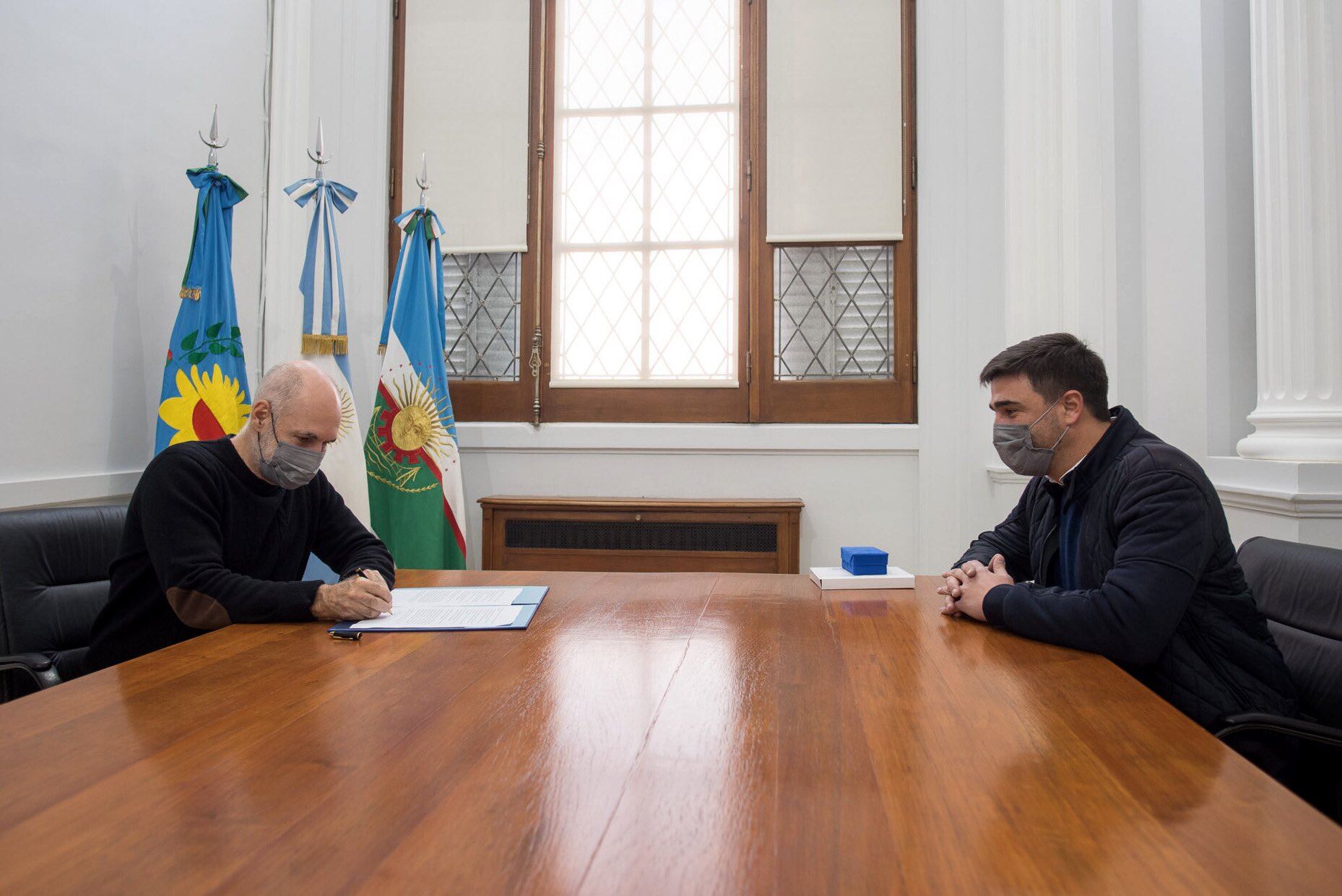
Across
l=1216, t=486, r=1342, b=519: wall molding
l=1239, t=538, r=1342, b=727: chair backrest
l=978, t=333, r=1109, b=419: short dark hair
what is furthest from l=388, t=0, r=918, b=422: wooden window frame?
l=1239, t=538, r=1342, b=727: chair backrest

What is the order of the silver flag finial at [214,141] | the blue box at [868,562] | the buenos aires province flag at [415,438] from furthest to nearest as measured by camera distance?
the buenos aires province flag at [415,438]
the silver flag finial at [214,141]
the blue box at [868,562]

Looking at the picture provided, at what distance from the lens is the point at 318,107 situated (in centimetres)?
403

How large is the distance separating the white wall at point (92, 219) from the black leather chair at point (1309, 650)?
3102 mm

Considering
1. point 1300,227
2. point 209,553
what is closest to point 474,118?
point 209,553

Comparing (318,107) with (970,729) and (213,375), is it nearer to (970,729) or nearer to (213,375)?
(213,375)

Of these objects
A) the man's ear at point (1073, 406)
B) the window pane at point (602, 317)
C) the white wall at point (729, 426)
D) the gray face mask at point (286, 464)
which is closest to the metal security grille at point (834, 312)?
the white wall at point (729, 426)

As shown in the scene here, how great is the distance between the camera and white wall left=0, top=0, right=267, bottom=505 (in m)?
2.50

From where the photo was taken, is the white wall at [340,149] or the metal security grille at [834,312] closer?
the white wall at [340,149]

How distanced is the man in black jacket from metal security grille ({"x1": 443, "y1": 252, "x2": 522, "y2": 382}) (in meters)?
2.83

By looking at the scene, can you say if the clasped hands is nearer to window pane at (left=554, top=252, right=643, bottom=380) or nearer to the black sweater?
the black sweater

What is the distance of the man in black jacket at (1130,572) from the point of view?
144 centimetres

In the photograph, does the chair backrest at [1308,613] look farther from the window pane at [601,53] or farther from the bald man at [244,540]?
the window pane at [601,53]

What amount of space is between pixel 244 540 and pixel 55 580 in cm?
48

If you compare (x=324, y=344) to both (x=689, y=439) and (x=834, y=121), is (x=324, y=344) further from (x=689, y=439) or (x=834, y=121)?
(x=834, y=121)
